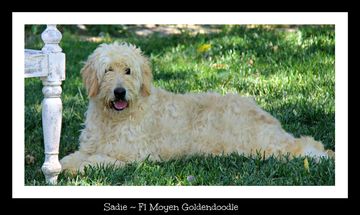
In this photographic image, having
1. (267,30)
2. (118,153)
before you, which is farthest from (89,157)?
(267,30)

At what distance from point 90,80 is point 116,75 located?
24 centimetres

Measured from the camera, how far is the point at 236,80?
8.39 metres

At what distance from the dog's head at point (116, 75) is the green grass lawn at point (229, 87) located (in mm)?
549

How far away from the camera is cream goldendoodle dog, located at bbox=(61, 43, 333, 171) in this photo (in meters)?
6.10

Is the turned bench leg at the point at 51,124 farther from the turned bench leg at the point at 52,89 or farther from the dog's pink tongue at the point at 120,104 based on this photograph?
the dog's pink tongue at the point at 120,104

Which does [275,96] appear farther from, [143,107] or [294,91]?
[143,107]

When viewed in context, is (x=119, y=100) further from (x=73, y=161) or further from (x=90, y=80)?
(x=73, y=161)

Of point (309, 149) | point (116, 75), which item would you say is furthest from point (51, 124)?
point (309, 149)

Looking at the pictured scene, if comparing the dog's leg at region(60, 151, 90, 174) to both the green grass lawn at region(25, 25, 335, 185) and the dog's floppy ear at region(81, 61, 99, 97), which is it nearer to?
the green grass lawn at region(25, 25, 335, 185)

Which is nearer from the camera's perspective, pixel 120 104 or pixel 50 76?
pixel 50 76

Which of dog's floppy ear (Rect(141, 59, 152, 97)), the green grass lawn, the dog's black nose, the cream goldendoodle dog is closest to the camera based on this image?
the green grass lawn

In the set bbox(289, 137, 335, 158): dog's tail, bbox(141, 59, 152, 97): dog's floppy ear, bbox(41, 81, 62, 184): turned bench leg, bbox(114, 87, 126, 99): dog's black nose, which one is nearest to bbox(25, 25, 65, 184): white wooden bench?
bbox(41, 81, 62, 184): turned bench leg

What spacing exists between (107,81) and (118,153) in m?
0.61

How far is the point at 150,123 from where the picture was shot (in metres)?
6.36
